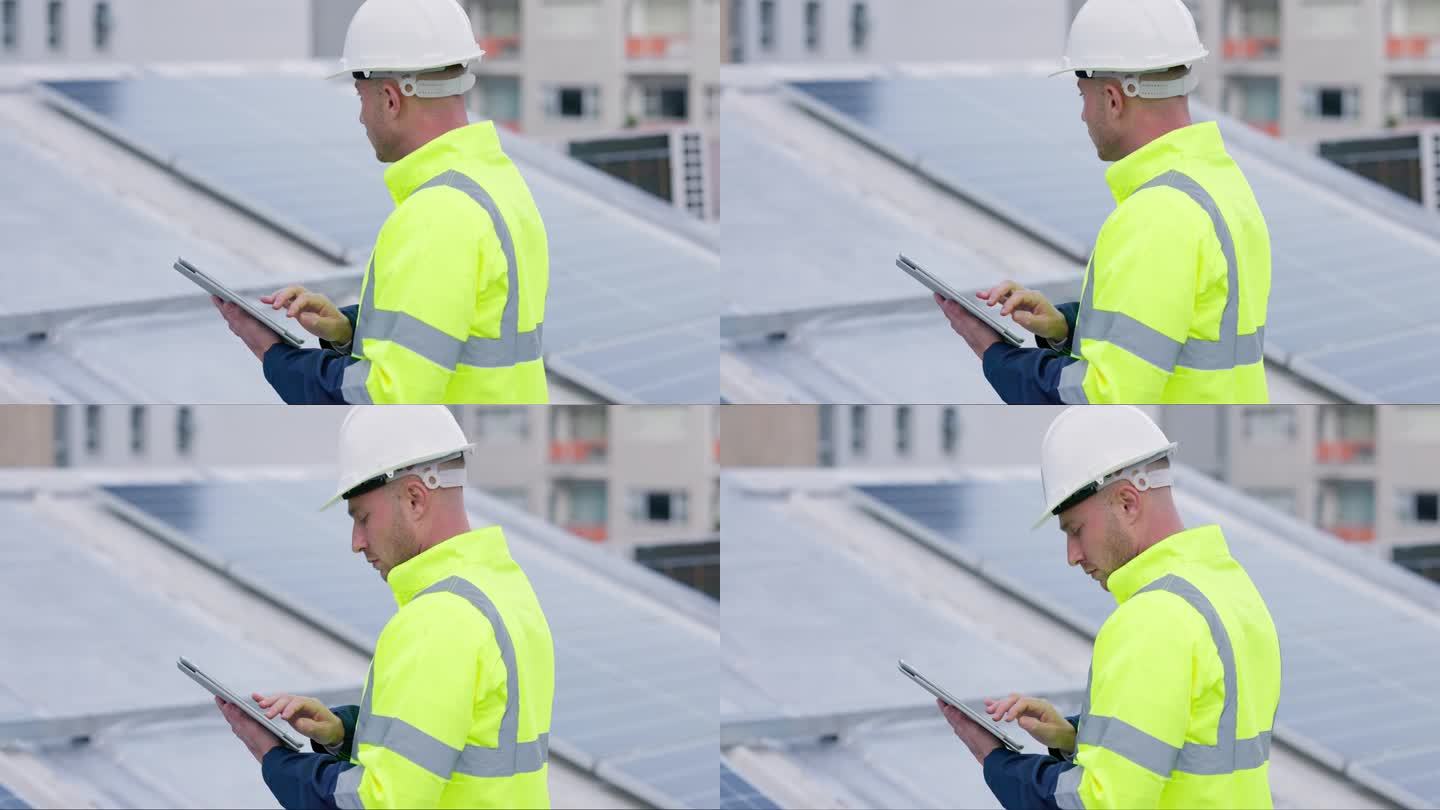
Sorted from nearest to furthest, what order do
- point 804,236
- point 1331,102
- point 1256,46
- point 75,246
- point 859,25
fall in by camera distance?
point 75,246 < point 804,236 < point 859,25 < point 1256,46 < point 1331,102

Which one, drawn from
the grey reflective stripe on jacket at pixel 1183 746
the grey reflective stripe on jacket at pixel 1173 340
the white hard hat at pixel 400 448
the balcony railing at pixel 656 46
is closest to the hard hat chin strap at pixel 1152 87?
the grey reflective stripe on jacket at pixel 1173 340

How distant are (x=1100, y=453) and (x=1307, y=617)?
9.63ft

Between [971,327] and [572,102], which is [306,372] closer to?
[971,327]

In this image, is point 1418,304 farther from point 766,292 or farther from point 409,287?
point 409,287

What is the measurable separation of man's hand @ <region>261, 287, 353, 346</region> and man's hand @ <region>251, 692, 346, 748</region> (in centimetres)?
86

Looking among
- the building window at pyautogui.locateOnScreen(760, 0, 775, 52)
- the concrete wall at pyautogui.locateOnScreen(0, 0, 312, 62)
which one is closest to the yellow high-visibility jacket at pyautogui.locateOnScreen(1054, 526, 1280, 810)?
the building window at pyautogui.locateOnScreen(760, 0, 775, 52)

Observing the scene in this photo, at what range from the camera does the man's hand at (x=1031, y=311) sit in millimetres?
4520

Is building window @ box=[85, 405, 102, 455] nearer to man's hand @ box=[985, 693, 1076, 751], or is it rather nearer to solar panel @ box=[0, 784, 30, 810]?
solar panel @ box=[0, 784, 30, 810]

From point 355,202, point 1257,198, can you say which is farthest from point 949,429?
point 1257,198

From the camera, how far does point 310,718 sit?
4.50m

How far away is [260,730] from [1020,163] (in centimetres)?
662

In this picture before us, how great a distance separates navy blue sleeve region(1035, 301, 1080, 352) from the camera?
4719 mm

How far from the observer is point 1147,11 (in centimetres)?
450

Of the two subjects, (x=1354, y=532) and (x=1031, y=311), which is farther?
(x=1354, y=532)
